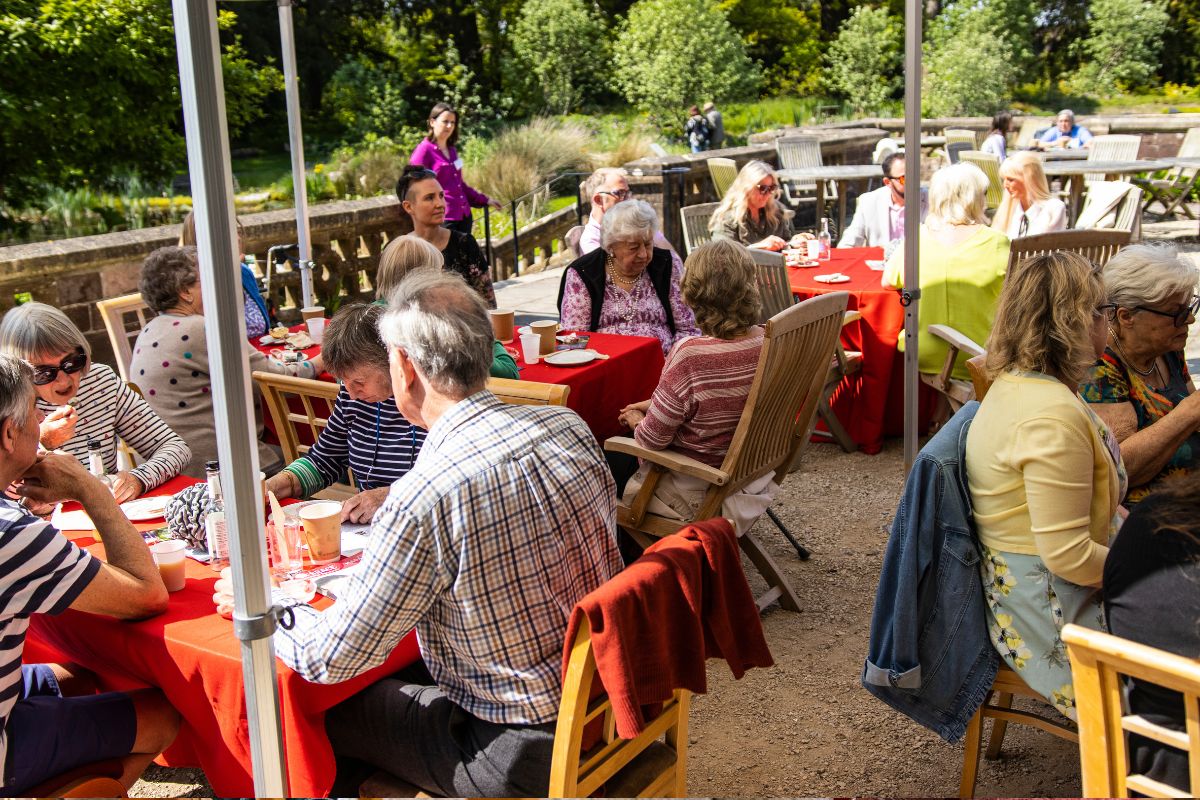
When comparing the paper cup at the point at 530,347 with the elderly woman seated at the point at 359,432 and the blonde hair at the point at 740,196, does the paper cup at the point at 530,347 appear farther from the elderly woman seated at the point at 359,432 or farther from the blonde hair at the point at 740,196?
the blonde hair at the point at 740,196

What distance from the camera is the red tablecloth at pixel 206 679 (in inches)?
78.0

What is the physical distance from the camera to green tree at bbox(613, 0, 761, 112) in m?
23.0

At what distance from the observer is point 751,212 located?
6262 mm

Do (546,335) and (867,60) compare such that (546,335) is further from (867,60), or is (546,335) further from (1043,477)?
(867,60)

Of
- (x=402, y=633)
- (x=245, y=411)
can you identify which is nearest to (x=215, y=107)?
(x=245, y=411)

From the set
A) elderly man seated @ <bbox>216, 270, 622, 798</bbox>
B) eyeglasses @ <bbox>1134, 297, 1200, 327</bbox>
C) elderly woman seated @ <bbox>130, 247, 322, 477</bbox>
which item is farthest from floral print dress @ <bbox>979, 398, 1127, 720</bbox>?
elderly woman seated @ <bbox>130, 247, 322, 477</bbox>

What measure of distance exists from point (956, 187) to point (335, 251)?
4.29 meters

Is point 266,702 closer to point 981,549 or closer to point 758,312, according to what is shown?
point 981,549

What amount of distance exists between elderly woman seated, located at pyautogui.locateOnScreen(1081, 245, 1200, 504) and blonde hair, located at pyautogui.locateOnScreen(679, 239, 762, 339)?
1025mm

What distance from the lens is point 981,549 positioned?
2.31 metres

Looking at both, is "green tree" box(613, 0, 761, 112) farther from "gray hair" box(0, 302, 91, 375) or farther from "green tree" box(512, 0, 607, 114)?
"gray hair" box(0, 302, 91, 375)

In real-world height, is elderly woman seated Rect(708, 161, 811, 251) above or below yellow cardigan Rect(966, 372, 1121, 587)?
above

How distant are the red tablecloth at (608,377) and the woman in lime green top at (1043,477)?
1763mm

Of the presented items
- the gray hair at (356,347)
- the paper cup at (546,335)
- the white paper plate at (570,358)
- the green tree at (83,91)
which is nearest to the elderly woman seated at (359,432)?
the gray hair at (356,347)
